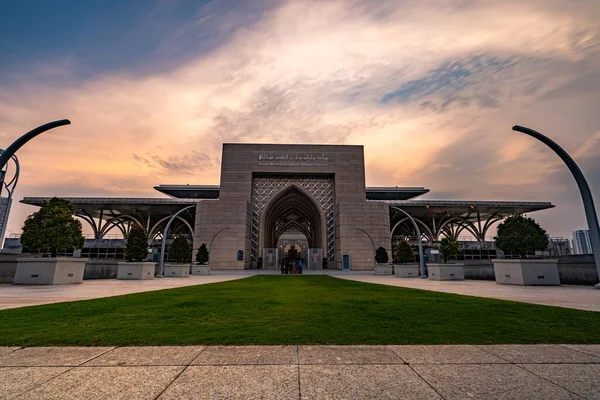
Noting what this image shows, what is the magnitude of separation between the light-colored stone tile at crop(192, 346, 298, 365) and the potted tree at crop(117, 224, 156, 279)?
20420mm

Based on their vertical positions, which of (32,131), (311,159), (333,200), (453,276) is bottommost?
(453,276)

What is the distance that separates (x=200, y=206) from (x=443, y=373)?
4978 cm

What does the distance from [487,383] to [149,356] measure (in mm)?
3987

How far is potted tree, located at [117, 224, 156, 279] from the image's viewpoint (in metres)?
21.9

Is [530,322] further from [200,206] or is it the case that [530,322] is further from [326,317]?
[200,206]

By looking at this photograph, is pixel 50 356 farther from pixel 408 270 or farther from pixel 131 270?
pixel 408 270

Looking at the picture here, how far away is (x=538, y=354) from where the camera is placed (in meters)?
4.09

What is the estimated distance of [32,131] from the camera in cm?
1384

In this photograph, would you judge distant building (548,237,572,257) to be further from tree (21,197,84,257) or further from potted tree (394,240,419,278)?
tree (21,197,84,257)

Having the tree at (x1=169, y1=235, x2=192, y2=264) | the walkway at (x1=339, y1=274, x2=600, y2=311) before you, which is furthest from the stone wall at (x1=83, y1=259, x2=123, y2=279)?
the walkway at (x1=339, y1=274, x2=600, y2=311)

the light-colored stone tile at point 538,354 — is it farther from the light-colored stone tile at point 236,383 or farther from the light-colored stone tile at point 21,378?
the light-colored stone tile at point 21,378

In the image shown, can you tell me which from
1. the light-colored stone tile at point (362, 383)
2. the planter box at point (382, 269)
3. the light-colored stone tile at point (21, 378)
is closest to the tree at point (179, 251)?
the planter box at point (382, 269)

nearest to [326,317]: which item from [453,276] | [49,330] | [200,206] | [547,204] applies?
[49,330]

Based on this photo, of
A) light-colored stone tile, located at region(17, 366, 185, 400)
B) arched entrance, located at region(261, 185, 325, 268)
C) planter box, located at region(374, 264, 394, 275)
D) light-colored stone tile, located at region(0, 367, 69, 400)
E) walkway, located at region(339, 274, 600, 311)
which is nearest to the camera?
light-colored stone tile, located at region(17, 366, 185, 400)
